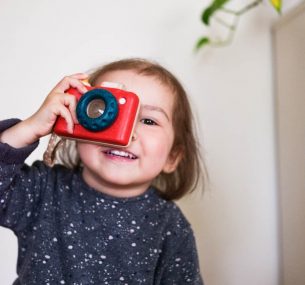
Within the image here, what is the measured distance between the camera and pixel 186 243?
71 centimetres

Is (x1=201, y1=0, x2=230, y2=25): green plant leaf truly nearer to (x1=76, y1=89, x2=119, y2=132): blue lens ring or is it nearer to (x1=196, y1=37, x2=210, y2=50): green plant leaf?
(x1=196, y1=37, x2=210, y2=50): green plant leaf

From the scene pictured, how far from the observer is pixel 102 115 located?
1.61 ft

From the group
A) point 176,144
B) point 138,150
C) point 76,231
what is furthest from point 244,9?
point 76,231

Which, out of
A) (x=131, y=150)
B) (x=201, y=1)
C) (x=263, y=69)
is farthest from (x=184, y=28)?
(x=131, y=150)

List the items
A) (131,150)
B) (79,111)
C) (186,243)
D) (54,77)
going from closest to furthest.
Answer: (79,111), (131,150), (186,243), (54,77)

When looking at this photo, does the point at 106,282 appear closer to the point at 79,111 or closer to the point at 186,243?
the point at 186,243

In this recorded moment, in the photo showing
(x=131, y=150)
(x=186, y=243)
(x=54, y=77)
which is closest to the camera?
(x=131, y=150)

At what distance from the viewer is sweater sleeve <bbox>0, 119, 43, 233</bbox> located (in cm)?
53

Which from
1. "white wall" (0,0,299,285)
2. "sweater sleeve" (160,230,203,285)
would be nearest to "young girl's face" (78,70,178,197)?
"sweater sleeve" (160,230,203,285)

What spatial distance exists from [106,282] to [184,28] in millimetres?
582

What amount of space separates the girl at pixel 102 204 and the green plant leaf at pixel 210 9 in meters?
0.24

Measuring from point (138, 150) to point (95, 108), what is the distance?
13cm

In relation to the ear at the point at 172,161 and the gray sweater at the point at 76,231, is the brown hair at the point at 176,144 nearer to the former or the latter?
the ear at the point at 172,161

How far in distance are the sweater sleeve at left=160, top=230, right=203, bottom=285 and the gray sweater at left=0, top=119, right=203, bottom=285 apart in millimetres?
13
